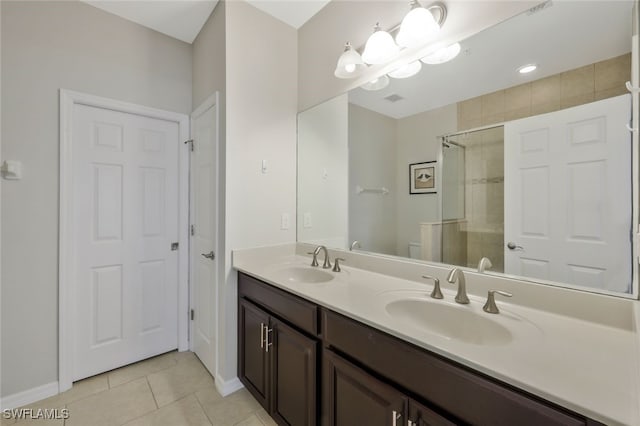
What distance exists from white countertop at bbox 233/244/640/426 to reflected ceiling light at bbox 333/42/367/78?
123cm

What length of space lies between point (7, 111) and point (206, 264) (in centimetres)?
151

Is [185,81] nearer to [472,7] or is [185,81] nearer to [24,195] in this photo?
[24,195]

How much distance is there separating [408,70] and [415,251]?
1.00 metres

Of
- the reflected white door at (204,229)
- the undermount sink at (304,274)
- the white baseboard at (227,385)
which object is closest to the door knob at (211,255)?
the reflected white door at (204,229)

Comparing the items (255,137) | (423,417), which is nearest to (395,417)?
(423,417)

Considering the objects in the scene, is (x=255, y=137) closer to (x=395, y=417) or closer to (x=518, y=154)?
(x=518, y=154)

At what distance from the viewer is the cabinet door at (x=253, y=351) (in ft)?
4.98

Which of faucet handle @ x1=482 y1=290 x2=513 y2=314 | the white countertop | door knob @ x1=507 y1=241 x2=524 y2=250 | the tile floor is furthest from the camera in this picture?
A: the tile floor

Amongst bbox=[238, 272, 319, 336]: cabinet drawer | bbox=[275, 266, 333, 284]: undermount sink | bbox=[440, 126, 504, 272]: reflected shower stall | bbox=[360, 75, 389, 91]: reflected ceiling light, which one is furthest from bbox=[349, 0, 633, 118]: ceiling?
bbox=[238, 272, 319, 336]: cabinet drawer

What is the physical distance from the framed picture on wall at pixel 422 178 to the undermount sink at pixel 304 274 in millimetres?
730

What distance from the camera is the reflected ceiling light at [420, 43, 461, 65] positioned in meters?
1.29

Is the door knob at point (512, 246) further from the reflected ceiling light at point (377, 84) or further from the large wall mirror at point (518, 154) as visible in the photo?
the reflected ceiling light at point (377, 84)

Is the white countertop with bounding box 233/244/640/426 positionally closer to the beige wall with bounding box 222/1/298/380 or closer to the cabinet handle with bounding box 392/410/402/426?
the cabinet handle with bounding box 392/410/402/426

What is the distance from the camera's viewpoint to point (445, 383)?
752 mm
